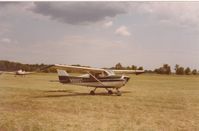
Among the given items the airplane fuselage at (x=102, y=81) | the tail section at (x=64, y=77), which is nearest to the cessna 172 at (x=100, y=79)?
the airplane fuselage at (x=102, y=81)

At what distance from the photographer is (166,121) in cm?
924

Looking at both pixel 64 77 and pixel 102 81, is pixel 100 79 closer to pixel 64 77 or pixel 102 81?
pixel 102 81

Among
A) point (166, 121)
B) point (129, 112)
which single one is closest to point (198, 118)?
point (166, 121)

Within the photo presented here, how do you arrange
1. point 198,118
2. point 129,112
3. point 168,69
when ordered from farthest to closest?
point 168,69 → point 129,112 → point 198,118

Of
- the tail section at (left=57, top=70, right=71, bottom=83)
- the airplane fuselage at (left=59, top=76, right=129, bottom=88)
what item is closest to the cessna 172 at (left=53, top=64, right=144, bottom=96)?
the airplane fuselage at (left=59, top=76, right=129, bottom=88)

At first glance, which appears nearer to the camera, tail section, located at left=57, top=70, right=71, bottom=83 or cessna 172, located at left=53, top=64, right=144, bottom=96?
cessna 172, located at left=53, top=64, right=144, bottom=96

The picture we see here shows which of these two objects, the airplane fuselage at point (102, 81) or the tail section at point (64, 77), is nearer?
the airplane fuselage at point (102, 81)

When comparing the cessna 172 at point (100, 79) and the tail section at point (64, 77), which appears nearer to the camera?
the cessna 172 at point (100, 79)

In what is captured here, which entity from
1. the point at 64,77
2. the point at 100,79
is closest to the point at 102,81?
the point at 100,79

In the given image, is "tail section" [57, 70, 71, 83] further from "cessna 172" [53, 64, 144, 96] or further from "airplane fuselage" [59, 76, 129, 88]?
"cessna 172" [53, 64, 144, 96]

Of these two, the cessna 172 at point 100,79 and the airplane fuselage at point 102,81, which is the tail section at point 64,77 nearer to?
the airplane fuselage at point 102,81

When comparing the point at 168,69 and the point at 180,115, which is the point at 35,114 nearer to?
the point at 180,115

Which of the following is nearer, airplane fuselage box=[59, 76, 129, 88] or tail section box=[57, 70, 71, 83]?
airplane fuselage box=[59, 76, 129, 88]

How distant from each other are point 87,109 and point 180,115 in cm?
364
